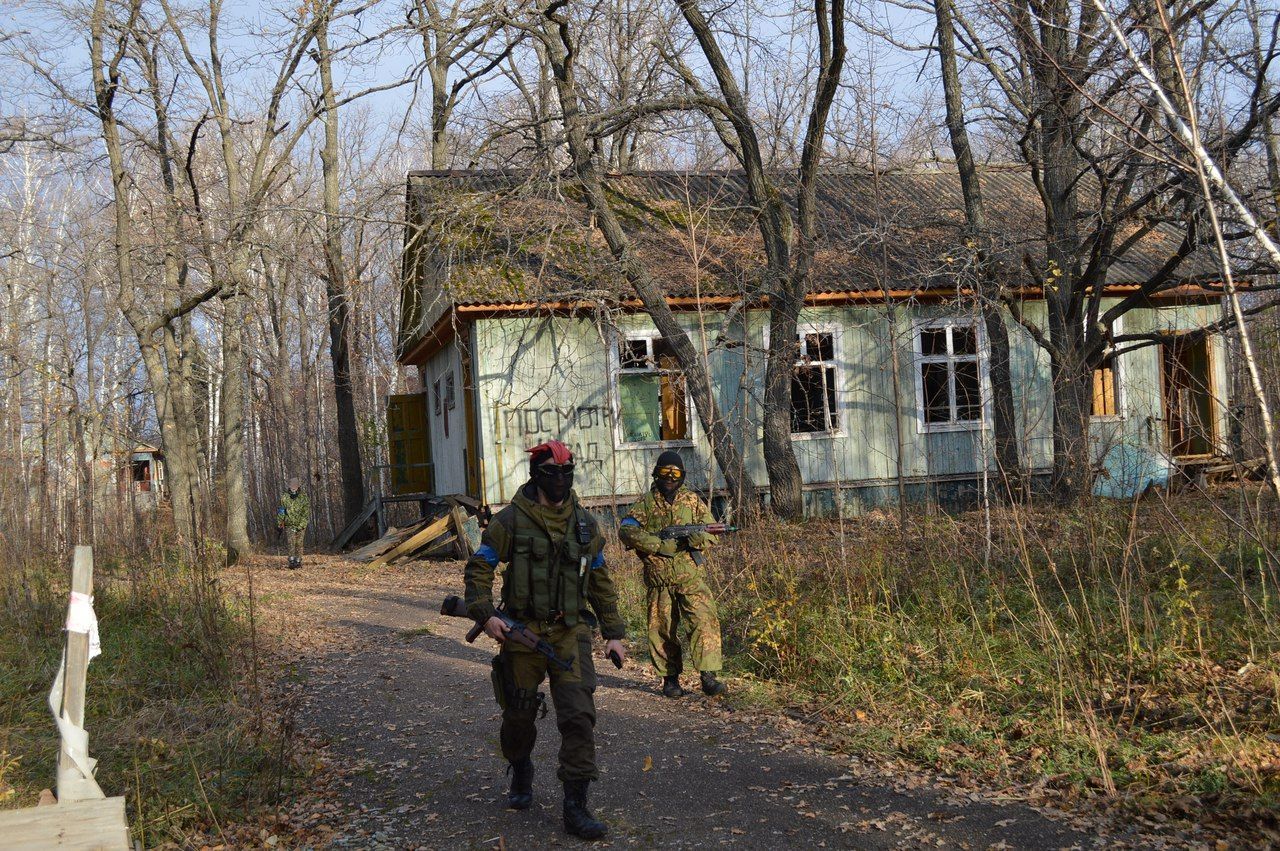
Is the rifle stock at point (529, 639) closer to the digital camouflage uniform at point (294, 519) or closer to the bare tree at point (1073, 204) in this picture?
the bare tree at point (1073, 204)

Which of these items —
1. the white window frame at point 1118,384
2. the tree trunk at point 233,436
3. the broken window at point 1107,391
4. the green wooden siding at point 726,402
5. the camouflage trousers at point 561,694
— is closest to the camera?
the camouflage trousers at point 561,694

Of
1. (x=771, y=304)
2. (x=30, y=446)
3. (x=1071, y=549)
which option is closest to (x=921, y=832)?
(x=1071, y=549)

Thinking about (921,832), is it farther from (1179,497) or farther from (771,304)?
(771,304)

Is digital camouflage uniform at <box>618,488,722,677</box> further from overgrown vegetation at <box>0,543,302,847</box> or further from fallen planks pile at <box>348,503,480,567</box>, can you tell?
fallen planks pile at <box>348,503,480,567</box>

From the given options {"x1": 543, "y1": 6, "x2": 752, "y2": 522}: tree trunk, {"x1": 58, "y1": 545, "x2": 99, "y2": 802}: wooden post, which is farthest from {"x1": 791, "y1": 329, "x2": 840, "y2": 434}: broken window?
{"x1": 58, "y1": 545, "x2": 99, "y2": 802}: wooden post

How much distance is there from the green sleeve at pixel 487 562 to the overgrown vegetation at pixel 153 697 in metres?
1.61

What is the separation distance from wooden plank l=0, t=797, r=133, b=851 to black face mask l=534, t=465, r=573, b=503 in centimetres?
240

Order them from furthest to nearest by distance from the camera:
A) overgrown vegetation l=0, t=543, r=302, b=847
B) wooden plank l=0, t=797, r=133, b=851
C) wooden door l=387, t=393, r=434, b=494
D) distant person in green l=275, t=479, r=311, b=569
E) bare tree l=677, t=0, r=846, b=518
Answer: wooden door l=387, t=393, r=434, b=494 → distant person in green l=275, t=479, r=311, b=569 → bare tree l=677, t=0, r=846, b=518 → overgrown vegetation l=0, t=543, r=302, b=847 → wooden plank l=0, t=797, r=133, b=851

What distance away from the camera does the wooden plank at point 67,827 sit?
383cm

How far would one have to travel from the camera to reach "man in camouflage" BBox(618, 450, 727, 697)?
8102mm

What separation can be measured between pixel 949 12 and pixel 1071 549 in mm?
8916

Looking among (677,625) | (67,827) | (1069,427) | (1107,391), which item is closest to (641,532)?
A: (677,625)

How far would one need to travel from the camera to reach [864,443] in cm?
1847

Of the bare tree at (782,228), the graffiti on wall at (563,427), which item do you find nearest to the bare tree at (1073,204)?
the bare tree at (782,228)
